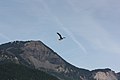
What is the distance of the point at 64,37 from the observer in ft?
368

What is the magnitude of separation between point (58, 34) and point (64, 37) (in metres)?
3.83

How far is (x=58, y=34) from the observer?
378ft
